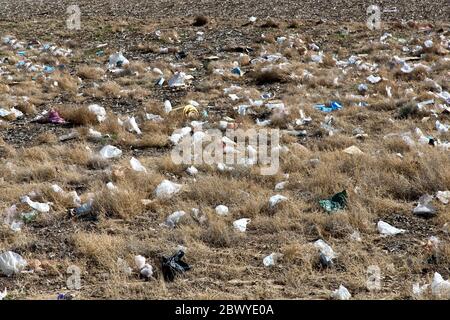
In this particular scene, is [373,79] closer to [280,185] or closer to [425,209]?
[280,185]

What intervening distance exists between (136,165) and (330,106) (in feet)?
11.4

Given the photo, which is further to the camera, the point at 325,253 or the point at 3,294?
the point at 325,253

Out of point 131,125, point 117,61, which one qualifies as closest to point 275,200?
point 131,125

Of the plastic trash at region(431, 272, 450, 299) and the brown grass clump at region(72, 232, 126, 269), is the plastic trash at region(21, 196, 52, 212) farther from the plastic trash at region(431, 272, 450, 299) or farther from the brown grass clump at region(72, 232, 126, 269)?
the plastic trash at region(431, 272, 450, 299)

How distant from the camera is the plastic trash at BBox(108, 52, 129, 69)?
39.9 feet

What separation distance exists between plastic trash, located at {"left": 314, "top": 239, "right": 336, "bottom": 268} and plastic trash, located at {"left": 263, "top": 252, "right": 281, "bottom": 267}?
311 millimetres

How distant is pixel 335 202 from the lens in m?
5.11

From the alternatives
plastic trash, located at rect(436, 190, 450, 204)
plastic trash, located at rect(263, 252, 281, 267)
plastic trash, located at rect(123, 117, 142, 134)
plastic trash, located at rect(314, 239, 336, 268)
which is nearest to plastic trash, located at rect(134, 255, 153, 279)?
plastic trash, located at rect(263, 252, 281, 267)

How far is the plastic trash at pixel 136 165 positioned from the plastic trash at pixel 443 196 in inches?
115

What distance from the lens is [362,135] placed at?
7.13 metres

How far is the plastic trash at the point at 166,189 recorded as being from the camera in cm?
547
